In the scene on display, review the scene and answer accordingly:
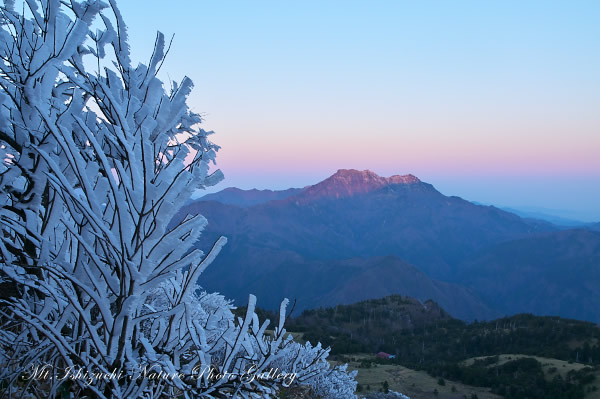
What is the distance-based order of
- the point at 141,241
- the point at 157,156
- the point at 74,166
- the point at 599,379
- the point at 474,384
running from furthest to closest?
the point at 474,384
the point at 599,379
the point at 157,156
the point at 74,166
the point at 141,241

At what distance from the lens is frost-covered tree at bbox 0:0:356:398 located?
1878mm

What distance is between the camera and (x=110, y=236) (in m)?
1.82

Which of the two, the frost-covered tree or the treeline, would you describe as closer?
the frost-covered tree

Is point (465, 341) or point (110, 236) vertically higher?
point (110, 236)

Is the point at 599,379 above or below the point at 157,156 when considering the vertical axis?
below

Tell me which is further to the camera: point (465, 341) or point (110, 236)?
point (465, 341)

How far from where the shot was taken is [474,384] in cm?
3178

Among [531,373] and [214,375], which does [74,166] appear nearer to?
[214,375]

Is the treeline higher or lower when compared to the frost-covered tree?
lower

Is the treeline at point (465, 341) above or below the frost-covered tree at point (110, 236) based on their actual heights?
below

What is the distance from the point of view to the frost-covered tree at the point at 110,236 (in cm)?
188

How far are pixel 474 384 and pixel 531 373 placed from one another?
18.7ft

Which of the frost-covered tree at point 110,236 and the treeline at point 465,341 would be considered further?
the treeline at point 465,341

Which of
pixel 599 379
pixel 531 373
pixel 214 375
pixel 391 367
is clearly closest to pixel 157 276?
pixel 214 375
